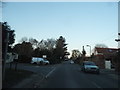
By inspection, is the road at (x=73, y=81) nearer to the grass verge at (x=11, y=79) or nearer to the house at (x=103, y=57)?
the grass verge at (x=11, y=79)

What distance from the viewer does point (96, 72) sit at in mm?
34781

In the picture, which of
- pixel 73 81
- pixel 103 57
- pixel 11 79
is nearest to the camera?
pixel 11 79

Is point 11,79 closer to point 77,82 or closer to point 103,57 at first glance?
point 77,82

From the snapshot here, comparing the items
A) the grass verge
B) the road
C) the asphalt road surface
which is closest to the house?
the road

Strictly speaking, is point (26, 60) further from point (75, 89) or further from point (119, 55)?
point (75, 89)

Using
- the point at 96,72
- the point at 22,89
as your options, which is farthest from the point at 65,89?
the point at 96,72

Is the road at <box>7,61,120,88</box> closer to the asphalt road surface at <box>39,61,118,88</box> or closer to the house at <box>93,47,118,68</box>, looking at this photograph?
the asphalt road surface at <box>39,61,118,88</box>

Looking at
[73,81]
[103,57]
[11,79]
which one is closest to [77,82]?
[73,81]

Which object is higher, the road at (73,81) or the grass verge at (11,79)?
the grass verge at (11,79)

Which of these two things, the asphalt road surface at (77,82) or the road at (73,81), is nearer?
the road at (73,81)

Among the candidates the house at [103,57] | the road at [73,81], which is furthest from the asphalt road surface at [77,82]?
the house at [103,57]

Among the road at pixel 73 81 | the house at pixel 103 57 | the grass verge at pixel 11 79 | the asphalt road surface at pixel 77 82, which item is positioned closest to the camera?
the grass verge at pixel 11 79

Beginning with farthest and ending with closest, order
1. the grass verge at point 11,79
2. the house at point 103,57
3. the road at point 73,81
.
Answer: the house at point 103,57, the road at point 73,81, the grass verge at point 11,79

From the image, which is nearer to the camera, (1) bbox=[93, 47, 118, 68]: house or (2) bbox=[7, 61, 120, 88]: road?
(2) bbox=[7, 61, 120, 88]: road
